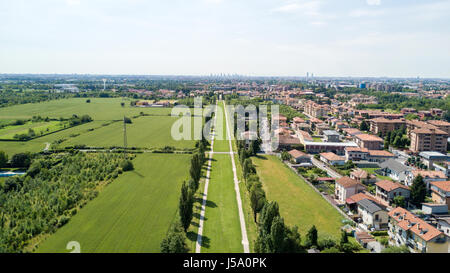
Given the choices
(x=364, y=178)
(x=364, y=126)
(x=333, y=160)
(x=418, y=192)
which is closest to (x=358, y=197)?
(x=418, y=192)

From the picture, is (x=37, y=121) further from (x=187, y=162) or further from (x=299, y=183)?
(x=299, y=183)

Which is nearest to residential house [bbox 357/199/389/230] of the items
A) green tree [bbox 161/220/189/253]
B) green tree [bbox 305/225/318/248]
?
green tree [bbox 305/225/318/248]

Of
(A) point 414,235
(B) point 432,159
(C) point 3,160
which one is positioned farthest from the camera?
(B) point 432,159

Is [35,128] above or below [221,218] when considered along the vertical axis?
above

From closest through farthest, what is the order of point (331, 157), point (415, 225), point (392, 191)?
point (415, 225)
point (392, 191)
point (331, 157)

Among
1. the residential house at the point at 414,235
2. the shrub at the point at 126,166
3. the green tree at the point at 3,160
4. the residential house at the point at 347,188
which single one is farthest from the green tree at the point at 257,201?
the green tree at the point at 3,160

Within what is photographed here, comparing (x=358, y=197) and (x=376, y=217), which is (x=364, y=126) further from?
(x=376, y=217)
